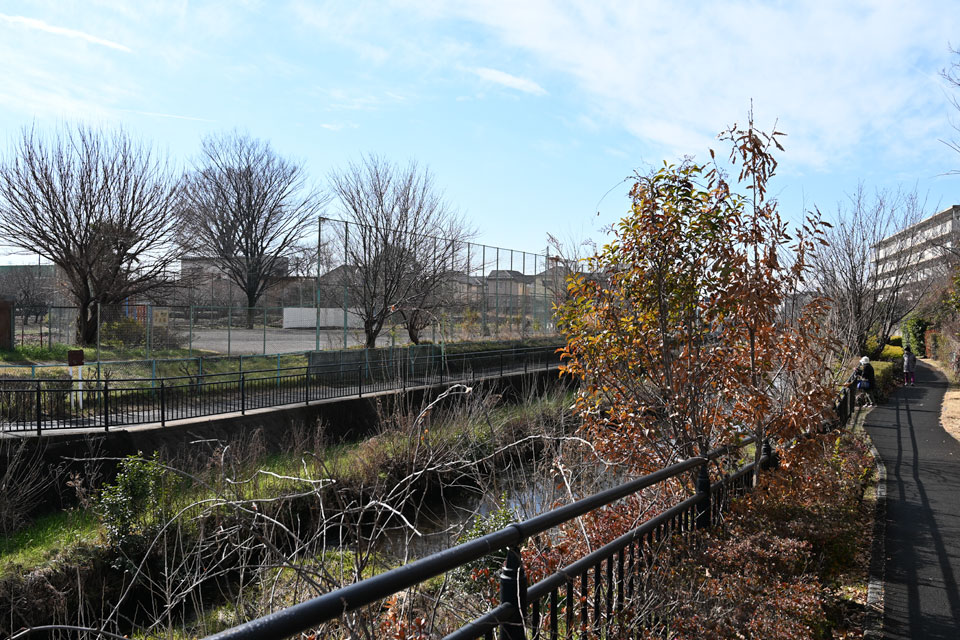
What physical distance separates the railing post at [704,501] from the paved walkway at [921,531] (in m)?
1.25

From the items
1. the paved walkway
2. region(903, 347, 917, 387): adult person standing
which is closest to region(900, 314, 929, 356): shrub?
region(903, 347, 917, 387): adult person standing

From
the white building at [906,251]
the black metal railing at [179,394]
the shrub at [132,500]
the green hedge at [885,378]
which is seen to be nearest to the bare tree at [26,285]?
the black metal railing at [179,394]

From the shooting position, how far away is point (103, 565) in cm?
816

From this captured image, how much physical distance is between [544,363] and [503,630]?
23.6 metres

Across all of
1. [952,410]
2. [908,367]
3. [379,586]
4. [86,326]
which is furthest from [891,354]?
[86,326]

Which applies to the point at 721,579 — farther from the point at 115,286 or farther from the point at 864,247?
the point at 115,286

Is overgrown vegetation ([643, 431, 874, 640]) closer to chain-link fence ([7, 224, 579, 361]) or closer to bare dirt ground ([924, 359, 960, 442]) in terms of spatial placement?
bare dirt ground ([924, 359, 960, 442])

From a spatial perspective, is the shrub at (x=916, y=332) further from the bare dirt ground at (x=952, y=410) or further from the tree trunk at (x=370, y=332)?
the tree trunk at (x=370, y=332)

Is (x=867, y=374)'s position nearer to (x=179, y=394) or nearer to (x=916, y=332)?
(x=179, y=394)

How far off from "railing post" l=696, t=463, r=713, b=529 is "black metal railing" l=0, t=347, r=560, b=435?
396 inches

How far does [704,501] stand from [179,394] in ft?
39.8

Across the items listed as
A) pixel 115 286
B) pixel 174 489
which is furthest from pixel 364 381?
pixel 115 286

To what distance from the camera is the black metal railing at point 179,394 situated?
1168 centimetres

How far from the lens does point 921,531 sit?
643cm
